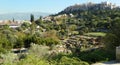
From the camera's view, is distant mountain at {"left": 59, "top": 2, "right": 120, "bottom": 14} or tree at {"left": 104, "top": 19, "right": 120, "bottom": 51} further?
distant mountain at {"left": 59, "top": 2, "right": 120, "bottom": 14}

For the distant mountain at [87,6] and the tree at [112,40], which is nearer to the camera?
the tree at [112,40]

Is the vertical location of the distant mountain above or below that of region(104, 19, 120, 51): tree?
below

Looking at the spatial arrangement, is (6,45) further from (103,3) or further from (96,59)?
(103,3)

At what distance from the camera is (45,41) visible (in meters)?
Result: 47.0

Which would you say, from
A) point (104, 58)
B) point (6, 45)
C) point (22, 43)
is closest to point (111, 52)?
point (104, 58)

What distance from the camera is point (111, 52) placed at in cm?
1605

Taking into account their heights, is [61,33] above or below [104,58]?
below

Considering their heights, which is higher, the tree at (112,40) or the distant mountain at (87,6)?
the tree at (112,40)

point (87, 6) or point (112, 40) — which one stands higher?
point (112, 40)

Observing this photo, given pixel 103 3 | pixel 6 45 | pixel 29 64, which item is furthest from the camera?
pixel 103 3

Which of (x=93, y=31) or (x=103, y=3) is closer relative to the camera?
(x=93, y=31)

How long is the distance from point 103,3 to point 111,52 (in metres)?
127

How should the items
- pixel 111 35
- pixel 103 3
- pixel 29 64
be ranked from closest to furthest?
pixel 29 64
pixel 111 35
pixel 103 3

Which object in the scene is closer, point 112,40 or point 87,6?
point 112,40
